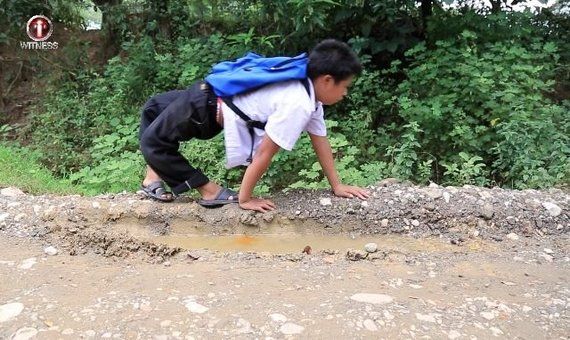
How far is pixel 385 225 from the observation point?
3.24m

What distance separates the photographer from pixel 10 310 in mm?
2156

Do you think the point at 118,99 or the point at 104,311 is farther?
the point at 118,99

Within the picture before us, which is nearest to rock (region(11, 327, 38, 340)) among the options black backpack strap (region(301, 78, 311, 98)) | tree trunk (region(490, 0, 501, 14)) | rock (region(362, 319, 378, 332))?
rock (region(362, 319, 378, 332))

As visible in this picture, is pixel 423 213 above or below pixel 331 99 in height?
below

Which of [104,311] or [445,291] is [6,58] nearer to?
[104,311]

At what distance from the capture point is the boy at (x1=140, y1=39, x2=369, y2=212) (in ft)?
9.51

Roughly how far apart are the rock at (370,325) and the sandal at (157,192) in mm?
1740

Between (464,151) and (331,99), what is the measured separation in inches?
83.2

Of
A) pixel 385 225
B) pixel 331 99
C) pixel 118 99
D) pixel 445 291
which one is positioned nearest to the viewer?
pixel 445 291

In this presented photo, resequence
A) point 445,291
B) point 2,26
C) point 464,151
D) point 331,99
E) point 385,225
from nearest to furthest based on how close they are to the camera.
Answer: point 445,291 < point 331,99 < point 385,225 < point 464,151 < point 2,26

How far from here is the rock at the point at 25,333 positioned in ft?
6.50

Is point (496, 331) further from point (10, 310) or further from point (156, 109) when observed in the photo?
point (156, 109)

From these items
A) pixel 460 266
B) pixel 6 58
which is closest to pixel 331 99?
pixel 460 266

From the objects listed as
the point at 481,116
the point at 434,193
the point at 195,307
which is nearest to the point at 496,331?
the point at 195,307
